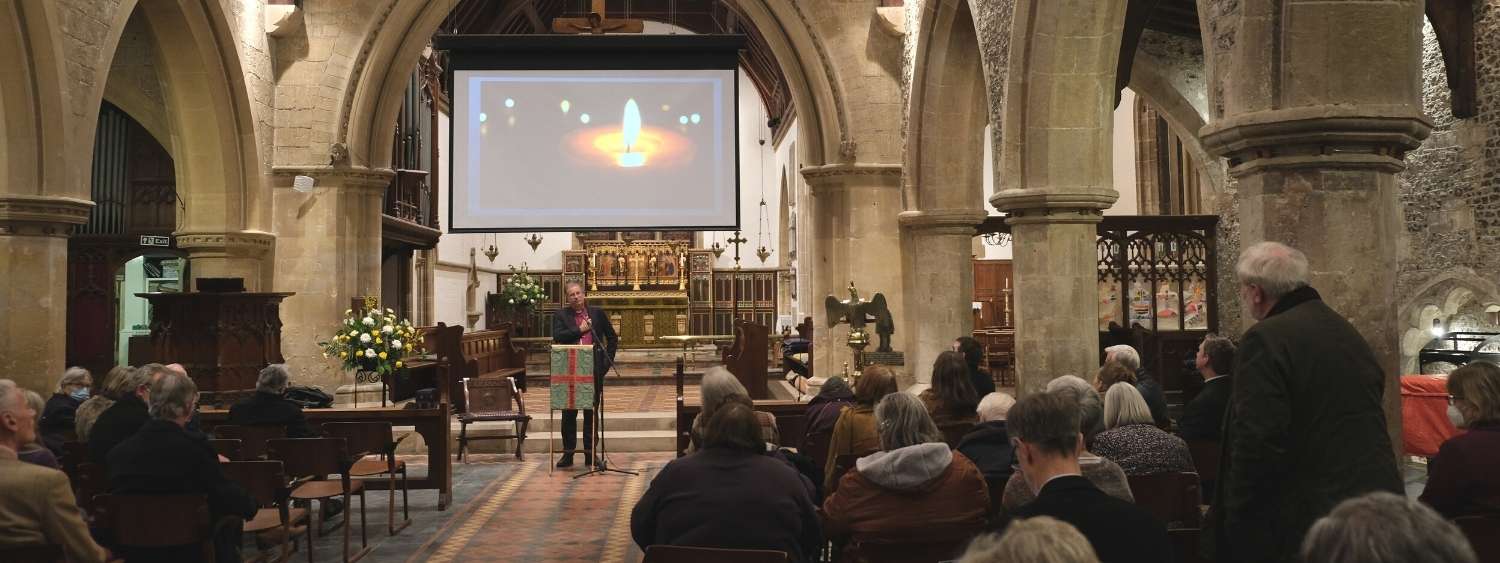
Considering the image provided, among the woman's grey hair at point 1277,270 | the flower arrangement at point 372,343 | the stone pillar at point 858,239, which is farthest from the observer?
the stone pillar at point 858,239

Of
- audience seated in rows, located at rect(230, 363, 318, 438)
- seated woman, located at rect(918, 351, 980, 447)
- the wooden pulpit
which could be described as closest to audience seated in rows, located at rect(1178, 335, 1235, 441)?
seated woman, located at rect(918, 351, 980, 447)

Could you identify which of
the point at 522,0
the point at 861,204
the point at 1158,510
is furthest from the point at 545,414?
the point at 522,0

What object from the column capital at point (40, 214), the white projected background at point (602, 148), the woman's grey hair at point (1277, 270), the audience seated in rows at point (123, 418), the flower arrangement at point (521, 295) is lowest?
the audience seated in rows at point (123, 418)

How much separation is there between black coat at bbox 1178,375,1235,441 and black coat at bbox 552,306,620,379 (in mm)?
4090

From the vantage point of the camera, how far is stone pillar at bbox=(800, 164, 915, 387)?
10.2m

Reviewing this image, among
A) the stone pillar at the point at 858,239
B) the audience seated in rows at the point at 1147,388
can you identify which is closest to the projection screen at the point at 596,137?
the stone pillar at the point at 858,239

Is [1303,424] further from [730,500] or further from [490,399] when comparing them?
[490,399]

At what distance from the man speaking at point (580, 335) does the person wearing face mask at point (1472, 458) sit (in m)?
5.15

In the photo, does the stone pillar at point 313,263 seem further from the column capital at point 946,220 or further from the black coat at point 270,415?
the column capital at point 946,220

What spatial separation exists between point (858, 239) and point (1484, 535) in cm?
769

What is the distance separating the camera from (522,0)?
18.1 meters

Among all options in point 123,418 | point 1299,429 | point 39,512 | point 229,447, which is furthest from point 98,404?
point 1299,429

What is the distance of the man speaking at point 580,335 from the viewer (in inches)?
287

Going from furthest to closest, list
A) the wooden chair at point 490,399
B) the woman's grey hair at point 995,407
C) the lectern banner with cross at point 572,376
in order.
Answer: the wooden chair at point 490,399 → the lectern banner with cross at point 572,376 → the woman's grey hair at point 995,407
